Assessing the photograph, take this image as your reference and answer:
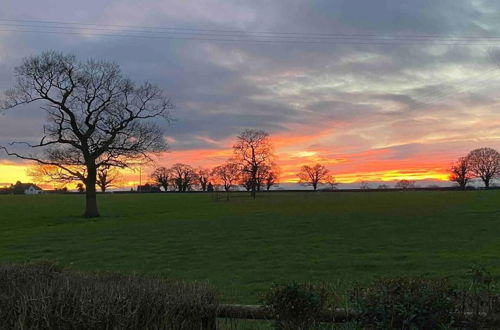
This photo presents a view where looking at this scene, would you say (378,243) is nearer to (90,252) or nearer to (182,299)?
(90,252)

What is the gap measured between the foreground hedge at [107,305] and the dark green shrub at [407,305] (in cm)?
180

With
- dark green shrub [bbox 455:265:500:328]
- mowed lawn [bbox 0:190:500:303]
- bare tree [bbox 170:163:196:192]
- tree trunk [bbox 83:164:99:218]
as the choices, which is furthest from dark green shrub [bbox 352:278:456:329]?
bare tree [bbox 170:163:196:192]

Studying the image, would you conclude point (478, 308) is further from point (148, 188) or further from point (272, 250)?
point (148, 188)

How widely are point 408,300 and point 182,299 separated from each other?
2.45 meters

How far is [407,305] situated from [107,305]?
3147mm

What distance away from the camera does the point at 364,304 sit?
5508mm

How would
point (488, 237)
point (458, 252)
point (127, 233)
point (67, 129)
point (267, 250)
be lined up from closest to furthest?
point (458, 252)
point (267, 250)
point (488, 237)
point (127, 233)
point (67, 129)

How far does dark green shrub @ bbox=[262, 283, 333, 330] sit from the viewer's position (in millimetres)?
5566

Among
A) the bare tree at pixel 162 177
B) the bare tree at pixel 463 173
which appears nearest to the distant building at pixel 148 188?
the bare tree at pixel 162 177

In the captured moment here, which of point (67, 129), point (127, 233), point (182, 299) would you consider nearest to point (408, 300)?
point (182, 299)

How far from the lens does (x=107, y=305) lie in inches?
209

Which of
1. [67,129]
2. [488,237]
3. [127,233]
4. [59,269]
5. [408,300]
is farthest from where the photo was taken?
[67,129]

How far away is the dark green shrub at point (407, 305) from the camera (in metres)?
5.22

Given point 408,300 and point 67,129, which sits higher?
point 67,129
